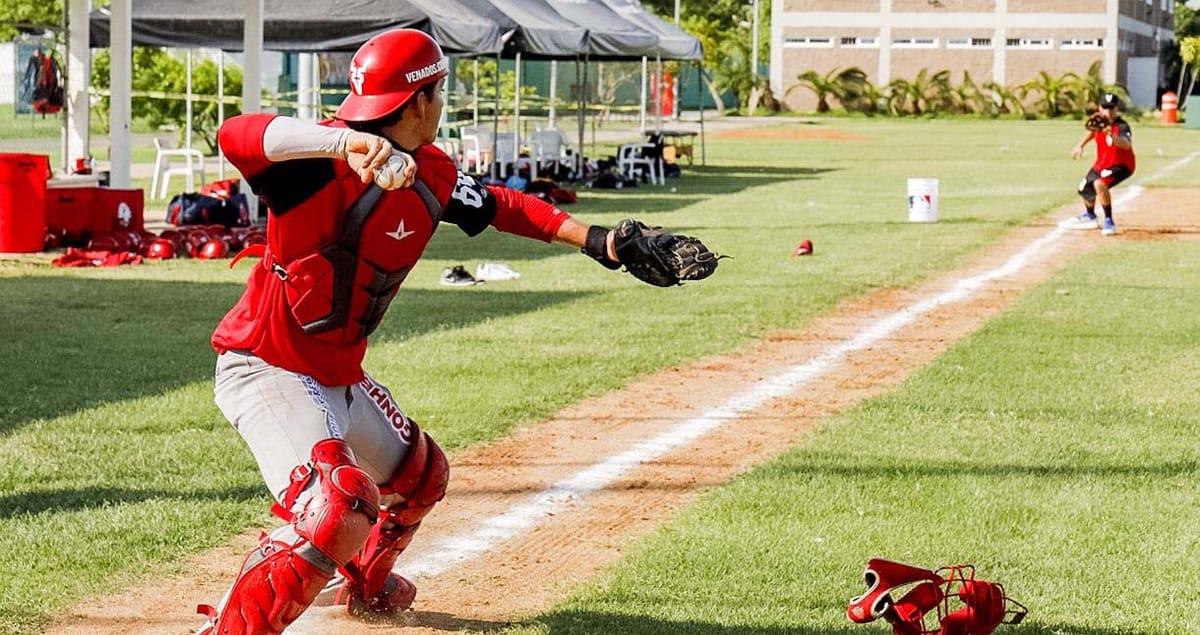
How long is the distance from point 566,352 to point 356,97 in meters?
6.49

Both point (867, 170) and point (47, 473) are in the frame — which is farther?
point (867, 170)

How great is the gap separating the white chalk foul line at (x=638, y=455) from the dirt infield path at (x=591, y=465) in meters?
0.05

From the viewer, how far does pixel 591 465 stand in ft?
25.5

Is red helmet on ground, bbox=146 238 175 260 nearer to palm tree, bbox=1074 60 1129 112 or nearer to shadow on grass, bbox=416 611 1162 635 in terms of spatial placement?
shadow on grass, bbox=416 611 1162 635

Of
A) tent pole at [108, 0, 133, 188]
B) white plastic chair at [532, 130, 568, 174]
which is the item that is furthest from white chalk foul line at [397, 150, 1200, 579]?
white plastic chair at [532, 130, 568, 174]

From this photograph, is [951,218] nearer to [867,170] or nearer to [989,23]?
[867,170]

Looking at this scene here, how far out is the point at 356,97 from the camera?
4.55 meters

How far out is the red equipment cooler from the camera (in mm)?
15984

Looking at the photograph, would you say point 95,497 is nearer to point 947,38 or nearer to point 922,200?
point 922,200

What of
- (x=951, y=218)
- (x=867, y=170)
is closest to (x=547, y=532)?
(x=951, y=218)

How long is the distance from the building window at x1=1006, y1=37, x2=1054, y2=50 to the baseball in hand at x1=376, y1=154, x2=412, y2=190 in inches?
3082

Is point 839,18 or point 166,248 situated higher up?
point 839,18

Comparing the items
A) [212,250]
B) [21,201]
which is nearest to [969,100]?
[212,250]

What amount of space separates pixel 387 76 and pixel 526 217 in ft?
2.43
